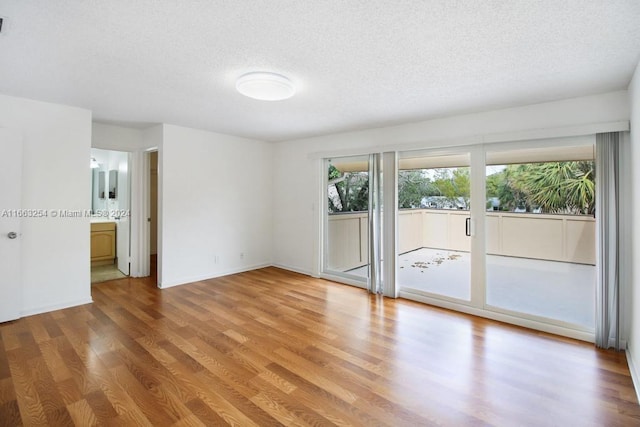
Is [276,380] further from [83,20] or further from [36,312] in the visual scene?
[36,312]

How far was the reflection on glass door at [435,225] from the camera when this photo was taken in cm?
396

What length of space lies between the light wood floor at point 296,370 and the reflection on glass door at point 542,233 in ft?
1.34

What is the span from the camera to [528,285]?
3557 mm

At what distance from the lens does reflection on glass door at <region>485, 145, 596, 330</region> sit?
3.16 meters

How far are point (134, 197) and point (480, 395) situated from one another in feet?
18.1

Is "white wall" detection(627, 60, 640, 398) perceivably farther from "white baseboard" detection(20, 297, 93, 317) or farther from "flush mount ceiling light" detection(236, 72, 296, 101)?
"white baseboard" detection(20, 297, 93, 317)

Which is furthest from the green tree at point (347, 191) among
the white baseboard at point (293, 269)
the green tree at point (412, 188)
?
the white baseboard at point (293, 269)

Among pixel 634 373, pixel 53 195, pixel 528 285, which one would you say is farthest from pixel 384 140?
pixel 53 195

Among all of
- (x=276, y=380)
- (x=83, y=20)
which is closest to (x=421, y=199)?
Result: (x=276, y=380)

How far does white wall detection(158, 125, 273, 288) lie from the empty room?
48 millimetres

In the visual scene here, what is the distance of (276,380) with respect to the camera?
7.61 feet

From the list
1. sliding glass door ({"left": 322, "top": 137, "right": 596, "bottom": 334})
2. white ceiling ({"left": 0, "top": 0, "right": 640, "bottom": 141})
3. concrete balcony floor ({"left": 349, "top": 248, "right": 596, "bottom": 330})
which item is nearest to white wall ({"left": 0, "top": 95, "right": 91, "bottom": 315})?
white ceiling ({"left": 0, "top": 0, "right": 640, "bottom": 141})

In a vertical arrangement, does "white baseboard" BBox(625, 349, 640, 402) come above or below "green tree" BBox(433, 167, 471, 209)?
below

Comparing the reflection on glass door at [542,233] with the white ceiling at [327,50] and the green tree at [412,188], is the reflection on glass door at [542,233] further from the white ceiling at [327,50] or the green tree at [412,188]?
the green tree at [412,188]
